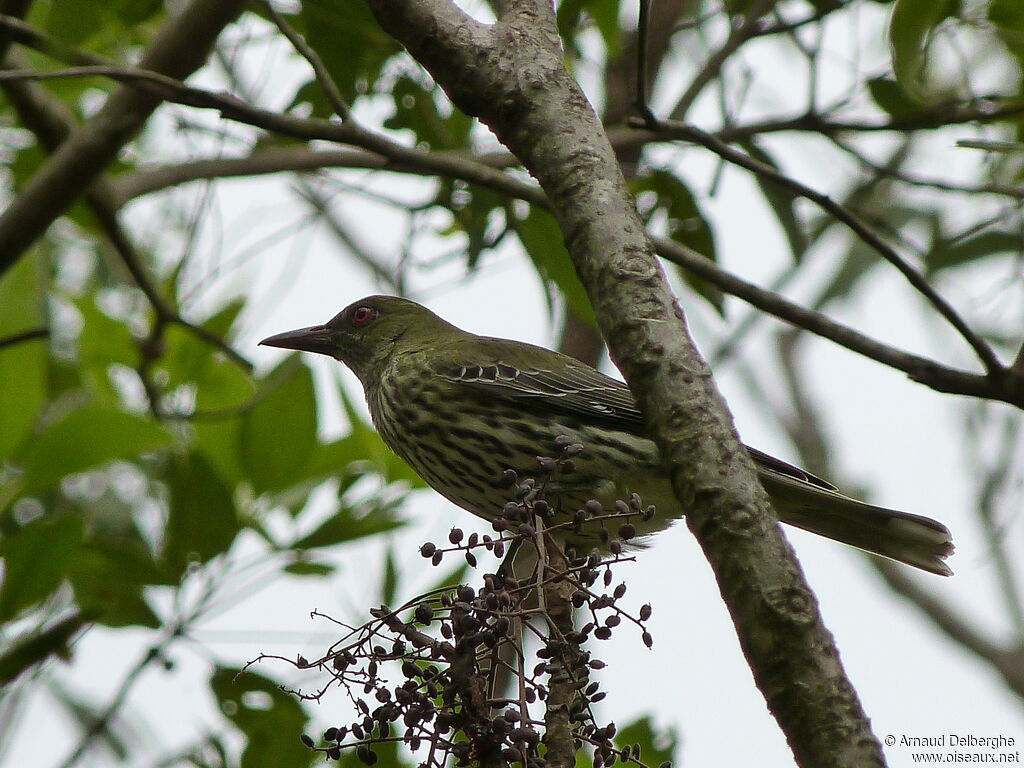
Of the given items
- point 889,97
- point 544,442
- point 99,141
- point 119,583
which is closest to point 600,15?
point 889,97

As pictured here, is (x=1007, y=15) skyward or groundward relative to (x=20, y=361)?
skyward

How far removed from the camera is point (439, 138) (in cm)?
427

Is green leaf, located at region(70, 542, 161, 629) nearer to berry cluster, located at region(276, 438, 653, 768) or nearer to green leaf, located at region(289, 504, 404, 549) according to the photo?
green leaf, located at region(289, 504, 404, 549)

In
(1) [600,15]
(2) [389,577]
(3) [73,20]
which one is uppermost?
(1) [600,15]

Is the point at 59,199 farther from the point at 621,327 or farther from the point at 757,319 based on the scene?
the point at 757,319

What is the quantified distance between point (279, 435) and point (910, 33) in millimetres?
2263

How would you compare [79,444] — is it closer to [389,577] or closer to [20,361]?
[20,361]

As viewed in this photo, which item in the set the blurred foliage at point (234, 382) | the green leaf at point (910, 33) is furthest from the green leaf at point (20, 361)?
the green leaf at point (910, 33)

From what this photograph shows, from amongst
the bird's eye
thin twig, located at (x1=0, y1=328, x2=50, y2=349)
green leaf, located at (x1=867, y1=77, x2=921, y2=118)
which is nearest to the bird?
the bird's eye

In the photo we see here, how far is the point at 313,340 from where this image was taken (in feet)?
16.9

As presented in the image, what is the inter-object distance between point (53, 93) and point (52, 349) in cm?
100

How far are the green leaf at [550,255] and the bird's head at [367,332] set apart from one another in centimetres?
123

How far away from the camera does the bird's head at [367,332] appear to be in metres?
5.00

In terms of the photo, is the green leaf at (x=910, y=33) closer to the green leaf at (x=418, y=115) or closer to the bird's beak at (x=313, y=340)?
the green leaf at (x=418, y=115)
